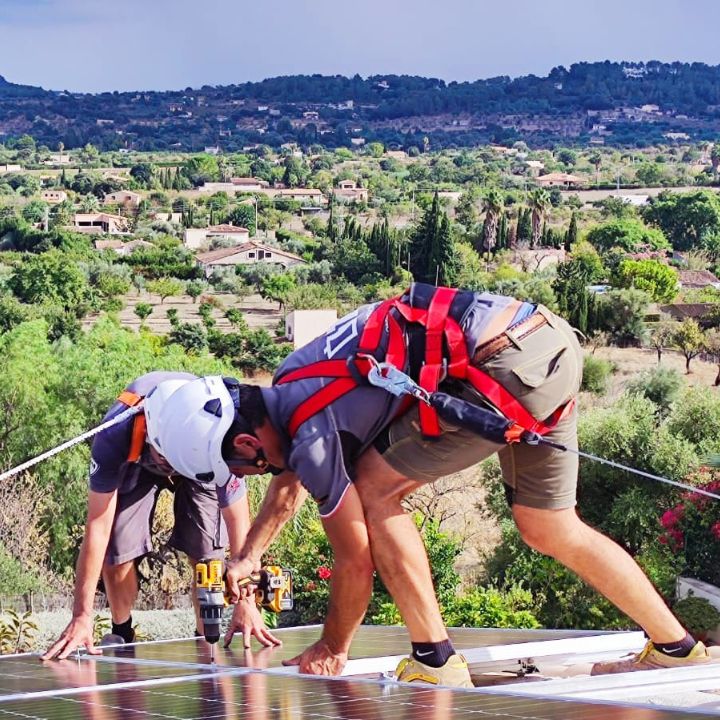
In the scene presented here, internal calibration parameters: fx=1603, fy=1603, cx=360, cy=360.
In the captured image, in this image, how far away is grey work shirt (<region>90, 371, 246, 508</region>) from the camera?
5.76 m

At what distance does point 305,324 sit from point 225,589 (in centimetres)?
4296

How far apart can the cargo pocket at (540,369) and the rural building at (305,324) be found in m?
40.5

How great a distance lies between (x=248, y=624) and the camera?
19.6 ft

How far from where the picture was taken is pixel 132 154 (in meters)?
172

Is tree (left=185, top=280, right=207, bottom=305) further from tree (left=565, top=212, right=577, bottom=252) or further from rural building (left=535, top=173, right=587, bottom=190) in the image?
rural building (left=535, top=173, right=587, bottom=190)

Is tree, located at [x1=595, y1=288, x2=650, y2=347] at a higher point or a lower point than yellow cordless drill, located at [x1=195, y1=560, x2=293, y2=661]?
lower

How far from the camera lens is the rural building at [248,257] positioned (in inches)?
2931

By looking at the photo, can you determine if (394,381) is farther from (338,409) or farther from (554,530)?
(554,530)

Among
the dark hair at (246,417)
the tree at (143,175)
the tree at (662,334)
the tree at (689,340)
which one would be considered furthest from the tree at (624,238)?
the dark hair at (246,417)

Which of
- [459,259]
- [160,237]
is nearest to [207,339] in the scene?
[459,259]

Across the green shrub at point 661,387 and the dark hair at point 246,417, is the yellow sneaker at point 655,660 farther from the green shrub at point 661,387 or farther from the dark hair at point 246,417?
the green shrub at point 661,387

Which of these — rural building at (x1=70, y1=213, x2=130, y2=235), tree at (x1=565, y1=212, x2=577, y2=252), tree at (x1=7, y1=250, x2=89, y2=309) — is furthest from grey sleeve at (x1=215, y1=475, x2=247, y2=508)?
rural building at (x1=70, y1=213, x2=130, y2=235)

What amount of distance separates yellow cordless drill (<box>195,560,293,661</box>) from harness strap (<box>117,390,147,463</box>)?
469 millimetres

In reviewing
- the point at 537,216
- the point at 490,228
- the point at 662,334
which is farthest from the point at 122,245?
the point at 662,334
